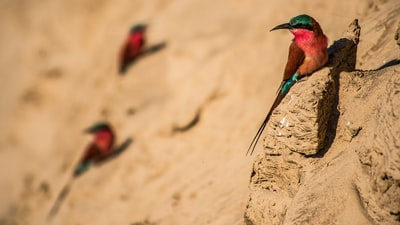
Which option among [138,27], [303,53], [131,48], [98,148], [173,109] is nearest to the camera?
[303,53]

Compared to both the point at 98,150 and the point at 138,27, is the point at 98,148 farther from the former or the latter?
the point at 138,27

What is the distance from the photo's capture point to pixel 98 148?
795 centimetres

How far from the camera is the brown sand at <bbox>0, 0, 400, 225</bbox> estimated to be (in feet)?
12.5

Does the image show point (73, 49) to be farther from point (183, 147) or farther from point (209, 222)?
point (209, 222)

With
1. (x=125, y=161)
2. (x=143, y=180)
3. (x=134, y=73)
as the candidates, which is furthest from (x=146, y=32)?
(x=143, y=180)

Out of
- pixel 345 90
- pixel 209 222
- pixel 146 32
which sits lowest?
pixel 209 222

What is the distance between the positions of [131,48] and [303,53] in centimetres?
544

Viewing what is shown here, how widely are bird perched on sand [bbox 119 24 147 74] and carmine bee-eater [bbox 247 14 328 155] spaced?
204 inches

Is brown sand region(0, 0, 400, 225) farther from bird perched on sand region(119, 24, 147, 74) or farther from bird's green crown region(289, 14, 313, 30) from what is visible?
bird's green crown region(289, 14, 313, 30)

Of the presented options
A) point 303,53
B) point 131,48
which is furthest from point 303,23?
point 131,48

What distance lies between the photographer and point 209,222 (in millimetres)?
4820

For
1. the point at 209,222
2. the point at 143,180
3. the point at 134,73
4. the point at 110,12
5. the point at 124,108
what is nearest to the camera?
the point at 209,222

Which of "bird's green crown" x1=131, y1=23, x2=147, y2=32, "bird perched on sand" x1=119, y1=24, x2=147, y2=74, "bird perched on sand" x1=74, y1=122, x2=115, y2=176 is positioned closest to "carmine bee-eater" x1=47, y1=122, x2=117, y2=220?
"bird perched on sand" x1=74, y1=122, x2=115, y2=176

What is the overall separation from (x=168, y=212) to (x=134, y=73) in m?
4.12
